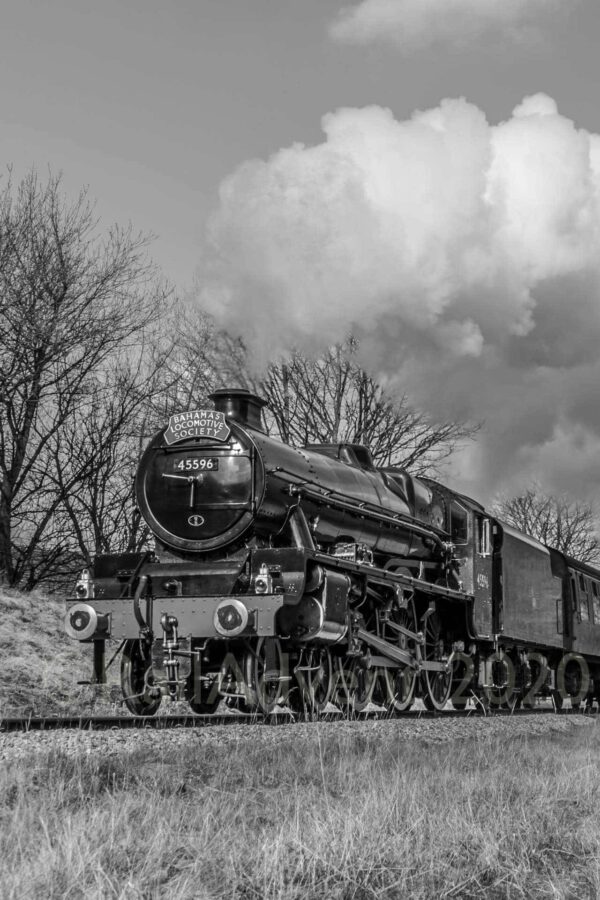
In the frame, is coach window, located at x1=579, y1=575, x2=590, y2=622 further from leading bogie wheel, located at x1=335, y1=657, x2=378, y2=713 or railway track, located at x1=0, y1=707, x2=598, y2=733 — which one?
railway track, located at x1=0, y1=707, x2=598, y2=733

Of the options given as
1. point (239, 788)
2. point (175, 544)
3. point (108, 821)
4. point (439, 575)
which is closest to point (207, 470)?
point (175, 544)

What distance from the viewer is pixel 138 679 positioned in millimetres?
11305

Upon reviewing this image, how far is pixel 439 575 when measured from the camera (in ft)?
47.3

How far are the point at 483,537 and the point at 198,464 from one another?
18.2 feet

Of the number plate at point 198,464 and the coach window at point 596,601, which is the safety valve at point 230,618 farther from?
the coach window at point 596,601

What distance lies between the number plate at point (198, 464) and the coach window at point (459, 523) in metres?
5.02

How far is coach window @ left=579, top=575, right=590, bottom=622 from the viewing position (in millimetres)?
18547

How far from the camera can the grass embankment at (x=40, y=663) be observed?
1314 centimetres

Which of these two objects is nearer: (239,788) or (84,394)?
(239,788)

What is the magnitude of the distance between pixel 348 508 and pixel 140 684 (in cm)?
304

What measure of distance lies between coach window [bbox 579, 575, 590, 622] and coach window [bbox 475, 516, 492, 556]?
4.32 meters

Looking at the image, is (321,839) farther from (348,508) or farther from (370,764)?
(348,508)

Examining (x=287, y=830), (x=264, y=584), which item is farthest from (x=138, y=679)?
(x=287, y=830)

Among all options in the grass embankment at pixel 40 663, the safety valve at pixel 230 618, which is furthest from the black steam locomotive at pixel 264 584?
the grass embankment at pixel 40 663
